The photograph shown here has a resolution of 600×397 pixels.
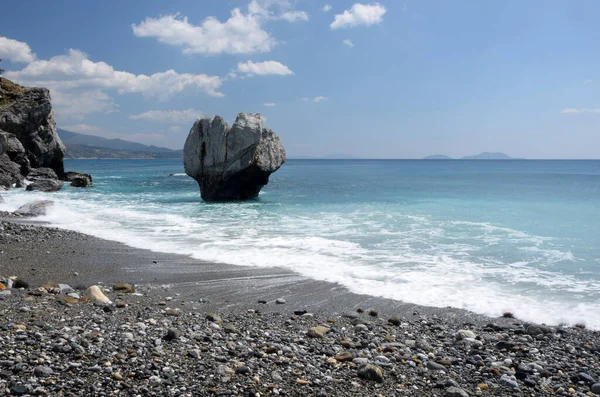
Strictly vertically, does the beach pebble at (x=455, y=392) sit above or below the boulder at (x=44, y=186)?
below

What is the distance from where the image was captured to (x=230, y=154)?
32062 mm

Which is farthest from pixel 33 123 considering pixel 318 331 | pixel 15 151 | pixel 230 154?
pixel 318 331

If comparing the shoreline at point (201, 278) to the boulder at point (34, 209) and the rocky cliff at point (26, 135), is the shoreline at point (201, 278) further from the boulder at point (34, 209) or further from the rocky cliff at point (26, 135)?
the rocky cliff at point (26, 135)

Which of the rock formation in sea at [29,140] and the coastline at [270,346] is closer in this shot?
the coastline at [270,346]

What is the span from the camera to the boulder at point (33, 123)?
1815 inches

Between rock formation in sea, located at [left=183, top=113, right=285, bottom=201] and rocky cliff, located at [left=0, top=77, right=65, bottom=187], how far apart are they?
19.3m

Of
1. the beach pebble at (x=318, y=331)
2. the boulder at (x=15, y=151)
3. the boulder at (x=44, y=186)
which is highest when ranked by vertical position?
the boulder at (x=15, y=151)

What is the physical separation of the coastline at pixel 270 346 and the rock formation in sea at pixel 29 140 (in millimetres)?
36555

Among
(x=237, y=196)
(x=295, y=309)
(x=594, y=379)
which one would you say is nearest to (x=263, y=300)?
(x=295, y=309)

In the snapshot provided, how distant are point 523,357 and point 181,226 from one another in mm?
16277

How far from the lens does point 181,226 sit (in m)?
20.2

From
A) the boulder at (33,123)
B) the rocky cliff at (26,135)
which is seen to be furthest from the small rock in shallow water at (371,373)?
the boulder at (33,123)

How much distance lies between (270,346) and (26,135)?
168 ft

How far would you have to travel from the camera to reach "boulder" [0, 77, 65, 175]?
46.1 meters
